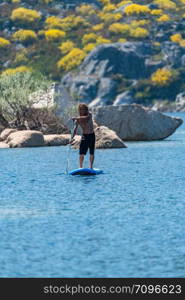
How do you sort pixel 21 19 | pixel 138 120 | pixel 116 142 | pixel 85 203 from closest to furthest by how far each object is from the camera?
1. pixel 85 203
2. pixel 116 142
3. pixel 138 120
4. pixel 21 19

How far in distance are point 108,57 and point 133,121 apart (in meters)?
120

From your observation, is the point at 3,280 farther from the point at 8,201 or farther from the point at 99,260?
the point at 8,201

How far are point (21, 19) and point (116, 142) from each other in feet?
514

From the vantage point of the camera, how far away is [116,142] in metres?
45.2

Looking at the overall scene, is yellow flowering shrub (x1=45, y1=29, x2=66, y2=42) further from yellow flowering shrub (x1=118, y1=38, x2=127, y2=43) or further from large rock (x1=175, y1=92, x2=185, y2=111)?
large rock (x1=175, y1=92, x2=185, y2=111)

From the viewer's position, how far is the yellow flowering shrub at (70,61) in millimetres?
181750

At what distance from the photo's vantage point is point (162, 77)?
17262 centimetres

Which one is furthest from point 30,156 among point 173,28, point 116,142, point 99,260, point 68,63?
point 173,28

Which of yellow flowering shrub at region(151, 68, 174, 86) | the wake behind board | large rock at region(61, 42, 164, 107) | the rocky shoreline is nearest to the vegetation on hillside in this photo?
large rock at region(61, 42, 164, 107)

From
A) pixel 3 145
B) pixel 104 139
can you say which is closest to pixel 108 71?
pixel 3 145

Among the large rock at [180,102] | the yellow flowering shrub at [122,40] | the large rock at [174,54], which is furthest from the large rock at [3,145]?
the yellow flowering shrub at [122,40]

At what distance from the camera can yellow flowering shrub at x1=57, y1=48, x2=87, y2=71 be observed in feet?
596

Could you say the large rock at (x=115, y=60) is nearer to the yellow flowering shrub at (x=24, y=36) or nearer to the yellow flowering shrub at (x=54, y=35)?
the yellow flowering shrub at (x=54, y=35)

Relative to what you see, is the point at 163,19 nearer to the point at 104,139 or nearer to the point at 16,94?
the point at 16,94
